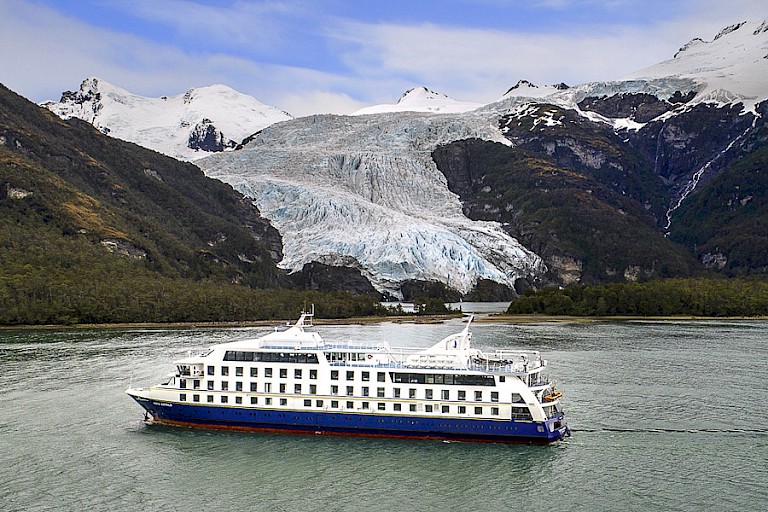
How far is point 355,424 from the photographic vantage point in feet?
170

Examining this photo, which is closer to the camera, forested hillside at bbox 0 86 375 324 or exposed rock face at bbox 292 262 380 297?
forested hillside at bbox 0 86 375 324

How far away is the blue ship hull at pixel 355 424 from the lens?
165 feet

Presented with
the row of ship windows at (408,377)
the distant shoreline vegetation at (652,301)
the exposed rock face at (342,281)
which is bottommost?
the row of ship windows at (408,377)

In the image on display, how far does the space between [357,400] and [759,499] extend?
69.2ft

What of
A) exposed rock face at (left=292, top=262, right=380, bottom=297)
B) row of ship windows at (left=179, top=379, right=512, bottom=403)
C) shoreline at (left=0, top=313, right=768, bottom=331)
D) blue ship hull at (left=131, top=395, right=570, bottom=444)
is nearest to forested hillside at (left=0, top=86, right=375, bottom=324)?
shoreline at (left=0, top=313, right=768, bottom=331)

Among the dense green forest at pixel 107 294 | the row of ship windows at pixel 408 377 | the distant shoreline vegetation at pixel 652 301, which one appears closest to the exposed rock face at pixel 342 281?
the dense green forest at pixel 107 294

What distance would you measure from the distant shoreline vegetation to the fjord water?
266 ft

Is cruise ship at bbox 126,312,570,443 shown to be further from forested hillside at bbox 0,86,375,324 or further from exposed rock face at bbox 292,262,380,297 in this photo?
exposed rock face at bbox 292,262,380,297

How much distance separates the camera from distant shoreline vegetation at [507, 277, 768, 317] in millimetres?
150250

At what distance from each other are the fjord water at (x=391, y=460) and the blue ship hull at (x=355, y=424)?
57 cm

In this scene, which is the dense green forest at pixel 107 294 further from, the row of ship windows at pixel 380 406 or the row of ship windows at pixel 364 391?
the row of ship windows at pixel 380 406

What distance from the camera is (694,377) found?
7488 cm

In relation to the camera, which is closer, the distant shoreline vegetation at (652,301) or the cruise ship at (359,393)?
the cruise ship at (359,393)

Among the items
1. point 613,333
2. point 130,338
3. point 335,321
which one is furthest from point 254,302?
point 613,333
